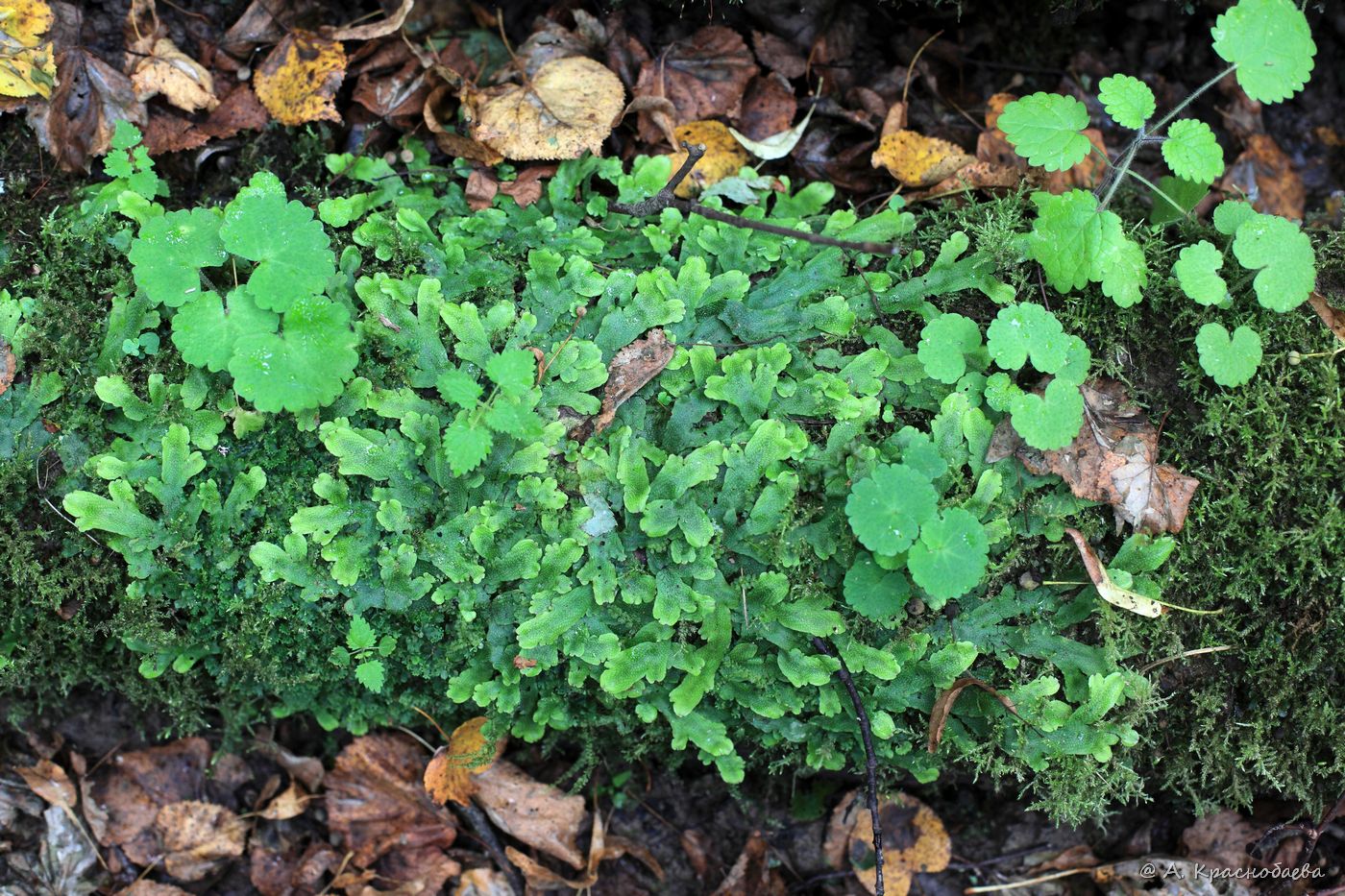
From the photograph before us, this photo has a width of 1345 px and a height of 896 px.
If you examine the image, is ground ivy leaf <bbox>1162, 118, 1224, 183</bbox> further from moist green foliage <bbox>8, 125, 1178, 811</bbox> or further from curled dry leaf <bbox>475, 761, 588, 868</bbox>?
curled dry leaf <bbox>475, 761, 588, 868</bbox>

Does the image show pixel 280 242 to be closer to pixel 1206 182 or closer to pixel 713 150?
pixel 713 150

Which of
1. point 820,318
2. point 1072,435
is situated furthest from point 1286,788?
point 820,318

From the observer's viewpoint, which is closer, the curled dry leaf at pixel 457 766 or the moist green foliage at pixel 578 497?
the moist green foliage at pixel 578 497

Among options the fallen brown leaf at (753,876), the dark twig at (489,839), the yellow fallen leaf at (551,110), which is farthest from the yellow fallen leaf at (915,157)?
the dark twig at (489,839)

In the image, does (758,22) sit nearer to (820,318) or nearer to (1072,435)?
(820,318)

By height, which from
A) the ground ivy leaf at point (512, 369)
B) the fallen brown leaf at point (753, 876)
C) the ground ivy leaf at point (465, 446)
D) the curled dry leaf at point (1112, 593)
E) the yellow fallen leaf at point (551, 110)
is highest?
the yellow fallen leaf at point (551, 110)


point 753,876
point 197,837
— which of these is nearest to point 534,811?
point 753,876

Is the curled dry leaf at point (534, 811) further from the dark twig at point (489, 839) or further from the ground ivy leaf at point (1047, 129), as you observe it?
the ground ivy leaf at point (1047, 129)
